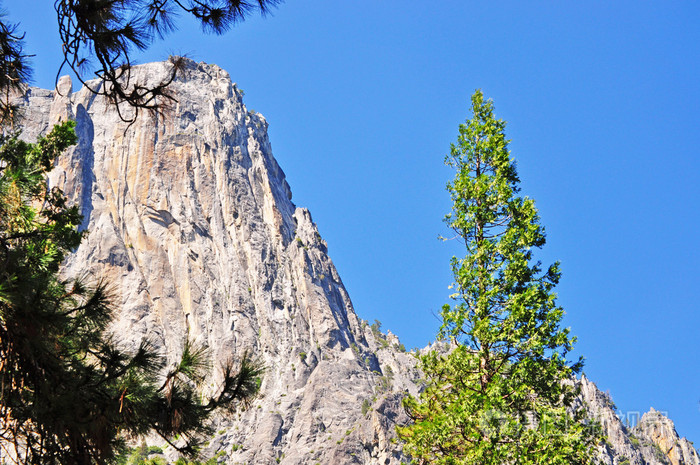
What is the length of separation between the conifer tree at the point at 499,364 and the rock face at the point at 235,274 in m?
89.1

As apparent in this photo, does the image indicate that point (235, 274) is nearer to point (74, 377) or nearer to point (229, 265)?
point (229, 265)

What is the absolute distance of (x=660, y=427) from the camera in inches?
5379

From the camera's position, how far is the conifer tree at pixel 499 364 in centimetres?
1191

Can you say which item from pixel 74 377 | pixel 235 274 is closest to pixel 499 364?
pixel 74 377

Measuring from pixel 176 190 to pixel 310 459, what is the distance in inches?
2312

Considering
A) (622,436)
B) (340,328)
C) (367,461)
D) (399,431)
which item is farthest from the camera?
(340,328)

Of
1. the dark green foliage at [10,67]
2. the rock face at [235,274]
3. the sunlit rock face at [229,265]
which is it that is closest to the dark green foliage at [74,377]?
the dark green foliage at [10,67]

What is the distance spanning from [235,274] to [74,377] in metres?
120

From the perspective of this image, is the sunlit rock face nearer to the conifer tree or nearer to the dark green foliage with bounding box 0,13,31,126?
the conifer tree

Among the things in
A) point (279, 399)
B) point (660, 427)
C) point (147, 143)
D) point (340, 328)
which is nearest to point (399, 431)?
point (279, 399)

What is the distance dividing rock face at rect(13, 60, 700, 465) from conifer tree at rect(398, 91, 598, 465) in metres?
89.1

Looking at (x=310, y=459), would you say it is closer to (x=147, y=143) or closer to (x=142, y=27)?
(x=147, y=143)

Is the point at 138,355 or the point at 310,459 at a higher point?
the point at 310,459

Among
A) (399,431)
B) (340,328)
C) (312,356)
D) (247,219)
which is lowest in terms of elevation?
(399,431)
